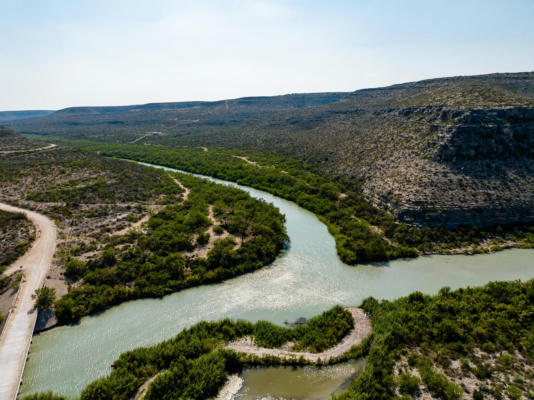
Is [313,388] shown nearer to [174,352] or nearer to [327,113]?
[174,352]

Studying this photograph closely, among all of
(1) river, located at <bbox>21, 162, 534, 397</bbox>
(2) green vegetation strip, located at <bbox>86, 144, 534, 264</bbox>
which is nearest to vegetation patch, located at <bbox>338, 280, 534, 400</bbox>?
(1) river, located at <bbox>21, 162, 534, 397</bbox>

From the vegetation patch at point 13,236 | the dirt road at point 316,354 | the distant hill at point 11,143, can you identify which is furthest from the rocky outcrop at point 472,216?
the distant hill at point 11,143

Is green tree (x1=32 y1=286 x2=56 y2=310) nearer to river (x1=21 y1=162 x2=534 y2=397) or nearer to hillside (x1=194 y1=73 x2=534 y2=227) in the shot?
river (x1=21 y1=162 x2=534 y2=397)

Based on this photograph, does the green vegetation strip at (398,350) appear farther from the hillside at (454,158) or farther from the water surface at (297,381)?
the hillside at (454,158)

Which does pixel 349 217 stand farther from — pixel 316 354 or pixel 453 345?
pixel 316 354

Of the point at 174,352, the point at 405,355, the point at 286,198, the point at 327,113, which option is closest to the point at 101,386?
the point at 174,352

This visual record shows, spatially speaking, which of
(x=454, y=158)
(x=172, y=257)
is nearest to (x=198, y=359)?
(x=172, y=257)
